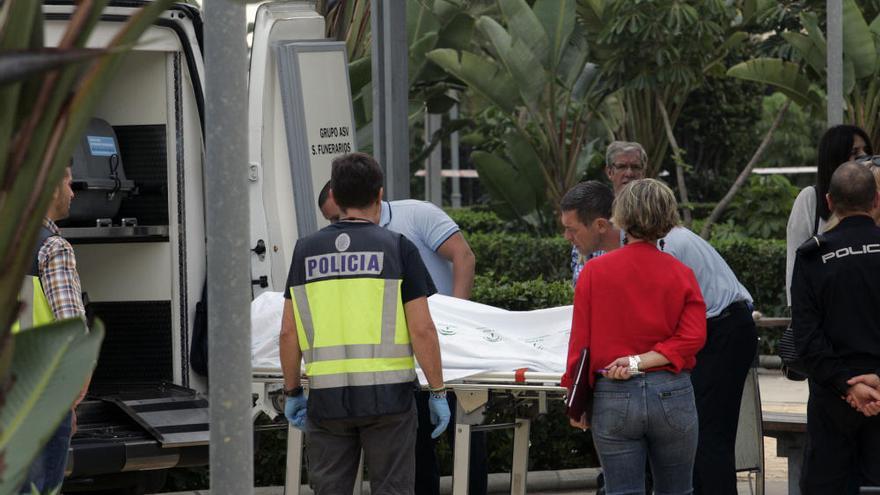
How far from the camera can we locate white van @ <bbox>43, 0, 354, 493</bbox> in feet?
21.8

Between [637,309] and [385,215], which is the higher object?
[385,215]

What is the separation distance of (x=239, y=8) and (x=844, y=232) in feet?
8.12

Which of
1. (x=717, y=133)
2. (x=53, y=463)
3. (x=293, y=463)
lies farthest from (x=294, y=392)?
(x=717, y=133)

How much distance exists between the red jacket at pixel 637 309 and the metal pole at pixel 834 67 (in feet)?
18.1

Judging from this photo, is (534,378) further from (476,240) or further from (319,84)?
(476,240)

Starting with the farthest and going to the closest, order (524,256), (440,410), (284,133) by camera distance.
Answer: (524,256) → (284,133) → (440,410)

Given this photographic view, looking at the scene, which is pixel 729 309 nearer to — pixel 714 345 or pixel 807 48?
pixel 714 345

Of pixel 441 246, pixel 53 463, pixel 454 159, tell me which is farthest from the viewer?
pixel 454 159

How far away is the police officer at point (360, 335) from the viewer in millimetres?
4770

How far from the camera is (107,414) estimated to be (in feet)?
21.1

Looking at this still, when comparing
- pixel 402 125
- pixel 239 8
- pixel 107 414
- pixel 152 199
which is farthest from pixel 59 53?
pixel 402 125

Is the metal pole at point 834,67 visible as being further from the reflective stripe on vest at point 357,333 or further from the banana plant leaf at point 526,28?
the reflective stripe on vest at point 357,333

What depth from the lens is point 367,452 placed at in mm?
4875

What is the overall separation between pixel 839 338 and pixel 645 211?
35.4 inches
